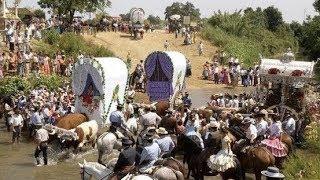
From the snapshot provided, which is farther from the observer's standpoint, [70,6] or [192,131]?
[70,6]

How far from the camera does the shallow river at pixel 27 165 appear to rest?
15.1 meters

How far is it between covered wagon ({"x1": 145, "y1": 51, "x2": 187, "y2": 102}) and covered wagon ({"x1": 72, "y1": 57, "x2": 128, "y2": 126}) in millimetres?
3623

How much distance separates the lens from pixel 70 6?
4144 cm

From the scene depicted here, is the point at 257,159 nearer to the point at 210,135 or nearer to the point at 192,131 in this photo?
the point at 210,135

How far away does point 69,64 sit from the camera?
3066 cm

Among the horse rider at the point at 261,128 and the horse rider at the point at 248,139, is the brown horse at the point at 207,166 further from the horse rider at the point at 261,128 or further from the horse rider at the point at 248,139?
the horse rider at the point at 261,128

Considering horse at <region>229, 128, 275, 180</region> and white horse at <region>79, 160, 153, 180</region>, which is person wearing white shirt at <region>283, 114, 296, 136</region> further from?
white horse at <region>79, 160, 153, 180</region>

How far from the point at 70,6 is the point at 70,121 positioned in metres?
24.7

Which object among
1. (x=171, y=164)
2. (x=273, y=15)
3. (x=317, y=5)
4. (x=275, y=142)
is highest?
(x=317, y=5)

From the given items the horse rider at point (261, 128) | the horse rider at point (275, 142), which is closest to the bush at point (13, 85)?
the horse rider at point (261, 128)

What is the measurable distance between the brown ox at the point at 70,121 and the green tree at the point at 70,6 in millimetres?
24140

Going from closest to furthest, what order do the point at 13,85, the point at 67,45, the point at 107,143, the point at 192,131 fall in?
1. the point at 107,143
2. the point at 192,131
3. the point at 13,85
4. the point at 67,45

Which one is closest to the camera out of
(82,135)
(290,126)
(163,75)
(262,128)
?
(262,128)

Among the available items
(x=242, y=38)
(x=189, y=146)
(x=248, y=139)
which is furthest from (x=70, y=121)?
(x=242, y=38)
